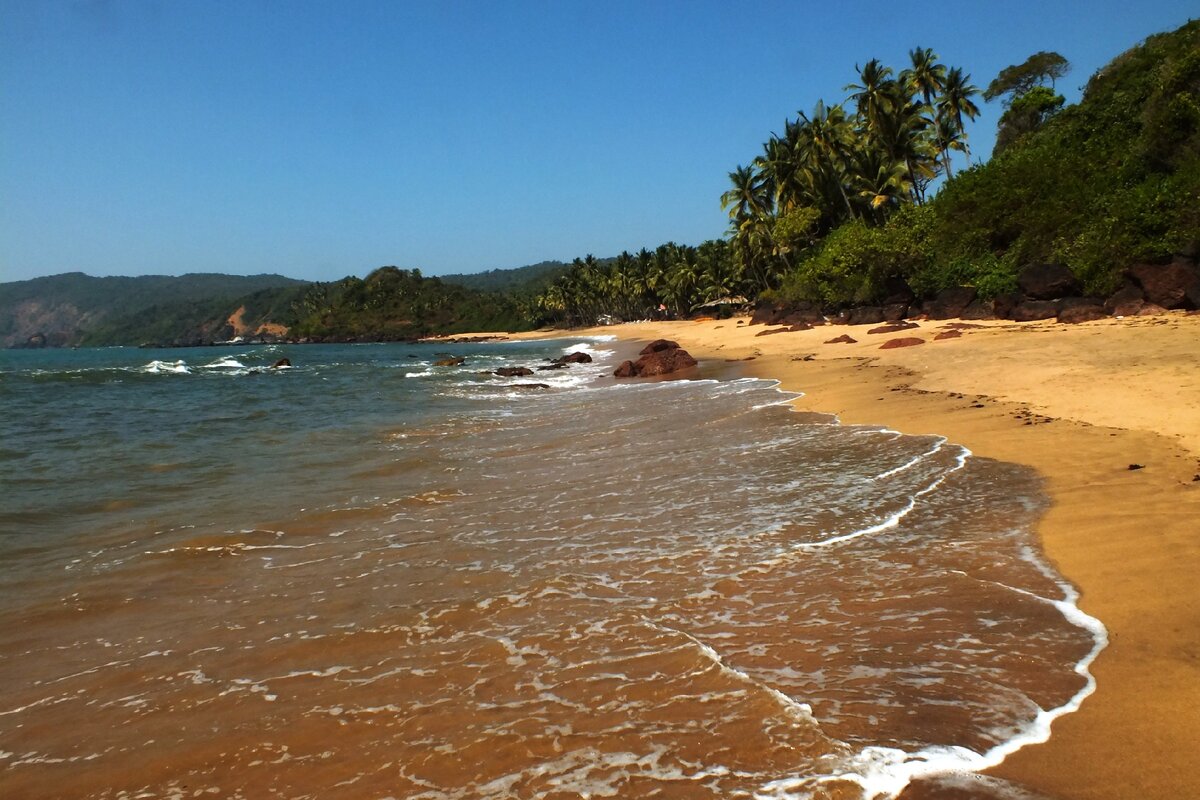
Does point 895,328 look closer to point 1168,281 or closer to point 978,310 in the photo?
point 978,310

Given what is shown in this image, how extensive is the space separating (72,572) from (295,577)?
7.88 feet

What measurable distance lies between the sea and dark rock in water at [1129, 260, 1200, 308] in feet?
59.2

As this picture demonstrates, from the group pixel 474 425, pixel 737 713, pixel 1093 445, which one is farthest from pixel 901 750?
pixel 474 425

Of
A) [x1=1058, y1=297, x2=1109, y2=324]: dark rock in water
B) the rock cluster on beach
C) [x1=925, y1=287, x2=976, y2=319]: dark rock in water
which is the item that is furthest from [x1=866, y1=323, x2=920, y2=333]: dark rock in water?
[x1=1058, y1=297, x2=1109, y2=324]: dark rock in water

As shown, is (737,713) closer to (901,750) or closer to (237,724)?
(901,750)

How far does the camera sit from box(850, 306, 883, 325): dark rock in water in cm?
3994

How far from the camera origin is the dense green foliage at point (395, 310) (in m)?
155

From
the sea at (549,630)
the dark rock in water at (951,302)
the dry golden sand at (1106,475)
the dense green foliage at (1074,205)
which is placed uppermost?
the dense green foliage at (1074,205)

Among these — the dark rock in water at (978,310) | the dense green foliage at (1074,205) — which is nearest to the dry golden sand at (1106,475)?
the dense green foliage at (1074,205)

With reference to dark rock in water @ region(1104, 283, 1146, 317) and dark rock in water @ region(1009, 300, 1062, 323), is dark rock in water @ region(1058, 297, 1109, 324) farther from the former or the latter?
dark rock in water @ region(1009, 300, 1062, 323)

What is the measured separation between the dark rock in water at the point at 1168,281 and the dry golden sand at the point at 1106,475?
125 cm

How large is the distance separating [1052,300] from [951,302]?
6282 millimetres

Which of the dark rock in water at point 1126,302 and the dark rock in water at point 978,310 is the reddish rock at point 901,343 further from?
the dark rock in water at point 978,310

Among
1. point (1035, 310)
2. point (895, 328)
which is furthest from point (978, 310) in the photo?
point (1035, 310)
